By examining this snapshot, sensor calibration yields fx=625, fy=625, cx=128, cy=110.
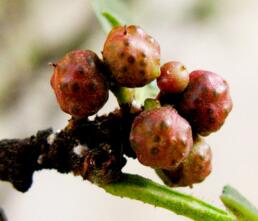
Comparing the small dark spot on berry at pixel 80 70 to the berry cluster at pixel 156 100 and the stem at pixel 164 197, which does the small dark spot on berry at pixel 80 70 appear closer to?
the berry cluster at pixel 156 100

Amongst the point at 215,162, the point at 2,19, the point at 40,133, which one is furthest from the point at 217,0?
the point at 40,133

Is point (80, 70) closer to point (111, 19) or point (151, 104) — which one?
point (151, 104)

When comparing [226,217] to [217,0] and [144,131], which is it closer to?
[144,131]

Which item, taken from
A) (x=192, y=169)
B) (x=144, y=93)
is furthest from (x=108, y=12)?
(x=192, y=169)

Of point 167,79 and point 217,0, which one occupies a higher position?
point 167,79

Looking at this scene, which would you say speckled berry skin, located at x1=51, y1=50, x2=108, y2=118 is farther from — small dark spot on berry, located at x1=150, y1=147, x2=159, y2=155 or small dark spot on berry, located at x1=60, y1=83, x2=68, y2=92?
small dark spot on berry, located at x1=150, y1=147, x2=159, y2=155

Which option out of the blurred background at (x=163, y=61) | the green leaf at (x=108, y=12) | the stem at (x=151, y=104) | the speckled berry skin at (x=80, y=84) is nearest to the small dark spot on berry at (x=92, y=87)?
the speckled berry skin at (x=80, y=84)
